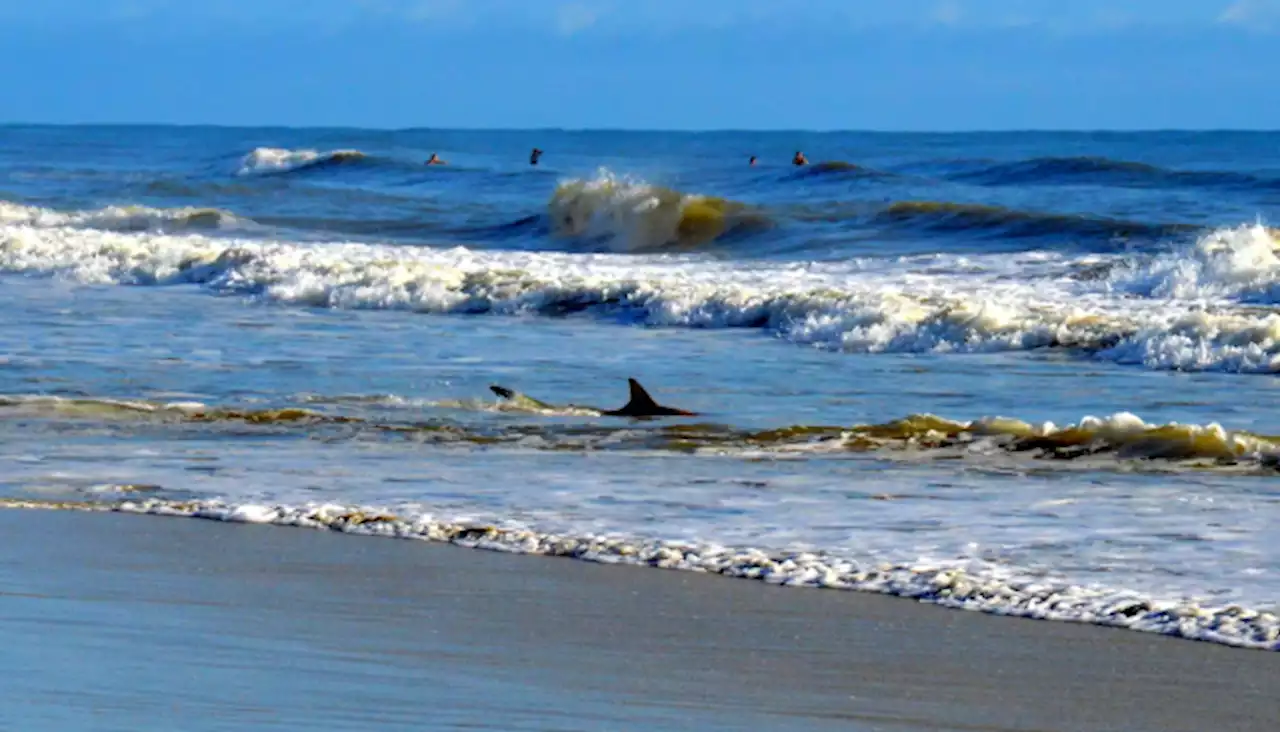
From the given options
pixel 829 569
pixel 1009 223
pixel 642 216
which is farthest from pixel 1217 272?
pixel 829 569

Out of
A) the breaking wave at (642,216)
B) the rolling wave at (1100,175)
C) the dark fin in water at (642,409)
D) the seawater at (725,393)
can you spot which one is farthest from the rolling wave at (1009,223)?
the dark fin in water at (642,409)

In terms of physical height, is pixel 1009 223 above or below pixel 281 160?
below

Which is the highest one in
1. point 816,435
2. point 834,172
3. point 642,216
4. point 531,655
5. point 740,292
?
point 834,172

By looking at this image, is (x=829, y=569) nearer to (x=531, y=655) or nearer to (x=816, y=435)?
(x=531, y=655)

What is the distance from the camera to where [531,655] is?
539cm

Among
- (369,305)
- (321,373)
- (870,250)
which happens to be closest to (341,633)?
(321,373)

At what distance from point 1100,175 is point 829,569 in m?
36.5

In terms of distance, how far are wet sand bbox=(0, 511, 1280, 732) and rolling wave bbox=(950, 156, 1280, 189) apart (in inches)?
1335

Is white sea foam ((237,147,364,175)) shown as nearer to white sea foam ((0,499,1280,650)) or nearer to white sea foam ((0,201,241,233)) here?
white sea foam ((0,201,241,233))

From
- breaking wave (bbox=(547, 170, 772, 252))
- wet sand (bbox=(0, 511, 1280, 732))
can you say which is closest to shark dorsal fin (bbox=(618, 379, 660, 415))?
wet sand (bbox=(0, 511, 1280, 732))

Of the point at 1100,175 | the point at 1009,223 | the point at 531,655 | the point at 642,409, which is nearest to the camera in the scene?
the point at 531,655

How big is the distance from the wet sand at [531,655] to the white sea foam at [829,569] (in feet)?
0.39

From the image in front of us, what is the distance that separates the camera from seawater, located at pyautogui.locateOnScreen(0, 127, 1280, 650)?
7070mm

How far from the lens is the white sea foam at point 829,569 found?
18.9ft
